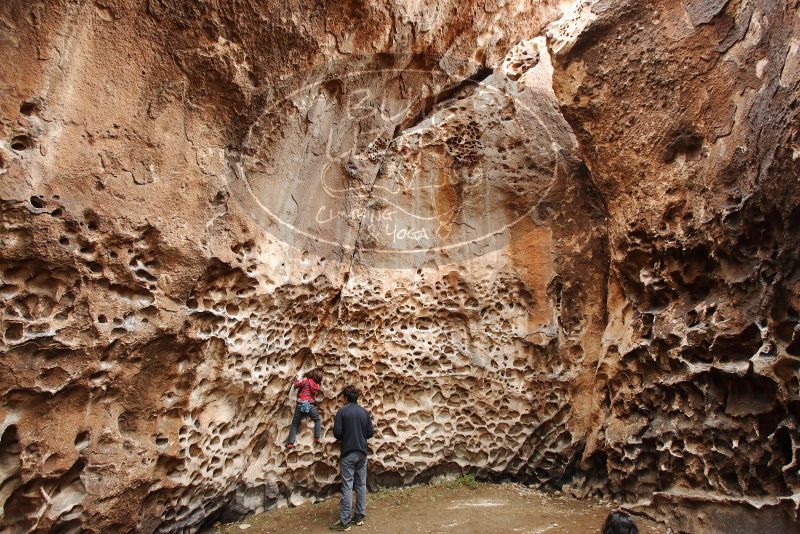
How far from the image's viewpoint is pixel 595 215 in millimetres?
5734

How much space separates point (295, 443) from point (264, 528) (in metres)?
0.77

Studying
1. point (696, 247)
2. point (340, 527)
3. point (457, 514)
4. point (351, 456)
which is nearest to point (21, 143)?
point (351, 456)

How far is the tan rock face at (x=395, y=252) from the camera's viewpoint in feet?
12.3

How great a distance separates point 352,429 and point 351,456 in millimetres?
216

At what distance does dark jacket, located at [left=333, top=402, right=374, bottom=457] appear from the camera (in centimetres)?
478

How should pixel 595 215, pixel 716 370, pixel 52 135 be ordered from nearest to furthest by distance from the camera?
pixel 52 135 < pixel 716 370 < pixel 595 215

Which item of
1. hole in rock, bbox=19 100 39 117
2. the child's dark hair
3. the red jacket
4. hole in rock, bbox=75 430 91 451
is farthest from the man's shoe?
hole in rock, bbox=19 100 39 117

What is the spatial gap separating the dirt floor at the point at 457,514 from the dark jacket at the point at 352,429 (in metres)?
0.68

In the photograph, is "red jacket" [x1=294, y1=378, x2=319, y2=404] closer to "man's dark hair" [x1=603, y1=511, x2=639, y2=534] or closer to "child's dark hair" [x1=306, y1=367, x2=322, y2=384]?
"child's dark hair" [x1=306, y1=367, x2=322, y2=384]

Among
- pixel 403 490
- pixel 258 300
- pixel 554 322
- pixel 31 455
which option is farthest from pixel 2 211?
pixel 554 322

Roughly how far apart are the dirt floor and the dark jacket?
26.7 inches

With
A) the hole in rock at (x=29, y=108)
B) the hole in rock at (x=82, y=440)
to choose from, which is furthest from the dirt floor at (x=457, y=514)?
the hole in rock at (x=29, y=108)

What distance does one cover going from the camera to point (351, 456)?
15.6ft

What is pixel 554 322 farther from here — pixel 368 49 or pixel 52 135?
pixel 52 135
